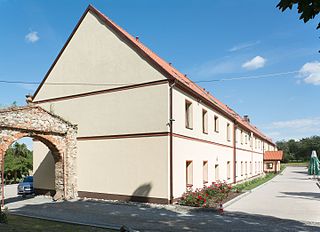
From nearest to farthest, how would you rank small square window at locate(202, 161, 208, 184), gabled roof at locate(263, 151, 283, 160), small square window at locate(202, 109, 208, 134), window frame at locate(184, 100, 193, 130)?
window frame at locate(184, 100, 193, 130)
small square window at locate(202, 161, 208, 184)
small square window at locate(202, 109, 208, 134)
gabled roof at locate(263, 151, 283, 160)

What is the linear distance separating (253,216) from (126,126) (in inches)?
312

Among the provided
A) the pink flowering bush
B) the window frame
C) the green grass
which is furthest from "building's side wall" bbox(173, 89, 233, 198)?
the green grass

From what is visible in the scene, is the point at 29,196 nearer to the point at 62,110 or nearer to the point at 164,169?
the point at 62,110

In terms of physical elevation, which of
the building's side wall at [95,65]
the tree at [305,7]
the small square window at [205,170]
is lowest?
the small square window at [205,170]

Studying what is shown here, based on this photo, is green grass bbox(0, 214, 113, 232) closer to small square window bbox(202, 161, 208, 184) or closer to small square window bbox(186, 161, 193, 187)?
small square window bbox(186, 161, 193, 187)

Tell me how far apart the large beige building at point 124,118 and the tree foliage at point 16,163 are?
22.9m

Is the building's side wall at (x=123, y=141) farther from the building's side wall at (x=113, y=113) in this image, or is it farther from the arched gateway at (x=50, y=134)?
the arched gateway at (x=50, y=134)

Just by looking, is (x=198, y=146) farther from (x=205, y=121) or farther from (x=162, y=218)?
(x=162, y=218)

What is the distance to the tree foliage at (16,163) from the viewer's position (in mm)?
41062

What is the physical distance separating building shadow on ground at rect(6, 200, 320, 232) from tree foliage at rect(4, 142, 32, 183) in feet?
93.4

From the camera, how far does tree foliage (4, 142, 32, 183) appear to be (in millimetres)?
41062

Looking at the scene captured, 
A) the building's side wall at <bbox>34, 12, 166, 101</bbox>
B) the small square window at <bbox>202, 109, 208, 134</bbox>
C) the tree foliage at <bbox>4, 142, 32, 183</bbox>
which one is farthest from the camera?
the tree foliage at <bbox>4, 142, 32, 183</bbox>

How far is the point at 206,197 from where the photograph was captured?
50.4 feet

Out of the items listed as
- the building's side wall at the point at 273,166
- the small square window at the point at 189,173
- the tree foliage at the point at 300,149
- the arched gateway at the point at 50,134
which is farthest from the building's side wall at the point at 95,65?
the tree foliage at the point at 300,149
